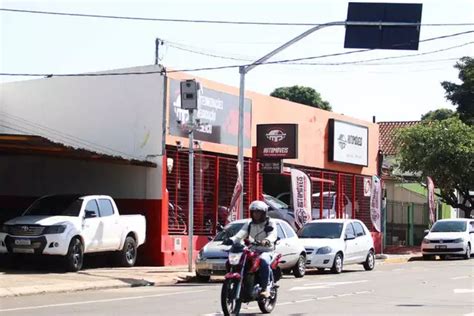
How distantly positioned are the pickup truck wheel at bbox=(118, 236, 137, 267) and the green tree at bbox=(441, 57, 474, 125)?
103ft

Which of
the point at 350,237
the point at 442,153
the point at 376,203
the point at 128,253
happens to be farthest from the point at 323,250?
the point at 442,153

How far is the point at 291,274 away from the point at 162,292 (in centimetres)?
584

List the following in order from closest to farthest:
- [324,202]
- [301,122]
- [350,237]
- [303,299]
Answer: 1. [303,299]
2. [350,237]
3. [301,122]
4. [324,202]

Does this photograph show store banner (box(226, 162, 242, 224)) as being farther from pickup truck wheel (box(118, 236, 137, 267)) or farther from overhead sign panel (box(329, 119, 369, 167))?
overhead sign panel (box(329, 119, 369, 167))

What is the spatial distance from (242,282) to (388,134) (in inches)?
1715

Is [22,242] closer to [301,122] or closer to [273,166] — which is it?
[273,166]

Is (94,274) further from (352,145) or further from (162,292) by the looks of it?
(352,145)

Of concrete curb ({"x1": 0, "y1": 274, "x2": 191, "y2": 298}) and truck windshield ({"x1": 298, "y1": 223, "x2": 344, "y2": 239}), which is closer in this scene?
concrete curb ({"x1": 0, "y1": 274, "x2": 191, "y2": 298})

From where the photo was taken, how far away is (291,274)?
2116cm

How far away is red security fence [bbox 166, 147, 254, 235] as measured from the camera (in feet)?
77.3

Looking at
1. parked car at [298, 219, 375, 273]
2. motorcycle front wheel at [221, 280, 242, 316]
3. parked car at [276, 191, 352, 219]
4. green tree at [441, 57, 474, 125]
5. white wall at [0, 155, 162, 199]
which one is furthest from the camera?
green tree at [441, 57, 474, 125]

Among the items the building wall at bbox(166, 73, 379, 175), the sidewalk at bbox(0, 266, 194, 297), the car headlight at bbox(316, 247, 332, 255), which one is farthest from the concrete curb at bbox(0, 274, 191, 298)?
the building wall at bbox(166, 73, 379, 175)

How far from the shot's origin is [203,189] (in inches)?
975

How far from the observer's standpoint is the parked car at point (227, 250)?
59.4 ft
